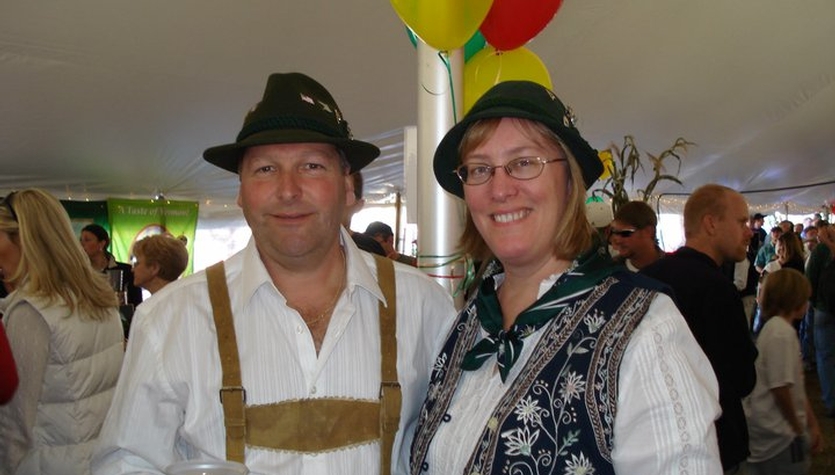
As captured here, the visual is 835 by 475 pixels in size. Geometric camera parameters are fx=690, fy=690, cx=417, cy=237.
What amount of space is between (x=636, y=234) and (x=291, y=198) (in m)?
2.68

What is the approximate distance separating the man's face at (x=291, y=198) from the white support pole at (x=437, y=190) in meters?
0.64

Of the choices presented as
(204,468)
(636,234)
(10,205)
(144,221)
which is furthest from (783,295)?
(144,221)

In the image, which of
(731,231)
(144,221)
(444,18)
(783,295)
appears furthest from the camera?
(144,221)

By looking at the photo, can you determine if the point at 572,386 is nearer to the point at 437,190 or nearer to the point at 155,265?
the point at 437,190

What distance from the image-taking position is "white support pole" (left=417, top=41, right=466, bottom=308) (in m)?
2.16

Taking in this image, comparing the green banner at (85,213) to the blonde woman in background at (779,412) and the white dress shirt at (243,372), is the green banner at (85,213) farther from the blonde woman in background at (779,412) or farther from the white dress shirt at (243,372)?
the blonde woman in background at (779,412)

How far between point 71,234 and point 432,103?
142cm

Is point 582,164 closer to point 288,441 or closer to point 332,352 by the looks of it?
point 332,352

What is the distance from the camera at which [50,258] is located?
7.88ft

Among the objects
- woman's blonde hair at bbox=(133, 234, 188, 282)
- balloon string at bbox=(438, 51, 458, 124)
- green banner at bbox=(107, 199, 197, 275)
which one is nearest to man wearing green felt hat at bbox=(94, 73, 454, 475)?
balloon string at bbox=(438, 51, 458, 124)

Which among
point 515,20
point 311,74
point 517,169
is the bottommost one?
point 517,169

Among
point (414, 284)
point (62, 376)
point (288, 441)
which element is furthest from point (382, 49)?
point (288, 441)

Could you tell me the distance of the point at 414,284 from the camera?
1.67m

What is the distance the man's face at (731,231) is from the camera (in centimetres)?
285
